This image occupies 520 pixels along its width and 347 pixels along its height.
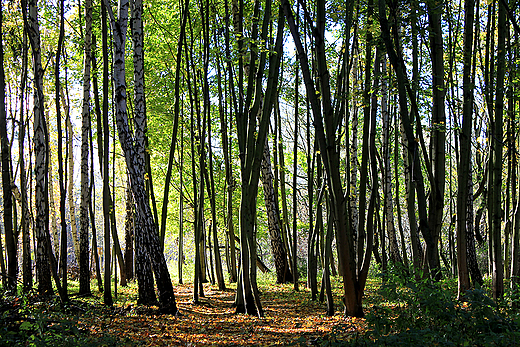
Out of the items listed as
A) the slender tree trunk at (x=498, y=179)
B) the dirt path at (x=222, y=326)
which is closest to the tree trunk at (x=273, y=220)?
the dirt path at (x=222, y=326)

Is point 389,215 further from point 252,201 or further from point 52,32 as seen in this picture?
point 52,32

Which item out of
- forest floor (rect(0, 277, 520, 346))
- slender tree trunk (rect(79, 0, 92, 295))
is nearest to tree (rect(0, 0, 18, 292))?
forest floor (rect(0, 277, 520, 346))

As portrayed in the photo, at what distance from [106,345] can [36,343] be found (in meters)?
0.69

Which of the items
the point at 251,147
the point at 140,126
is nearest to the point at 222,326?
the point at 251,147

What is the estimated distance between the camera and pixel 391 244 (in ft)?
38.2

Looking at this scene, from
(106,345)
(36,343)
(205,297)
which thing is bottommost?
(205,297)

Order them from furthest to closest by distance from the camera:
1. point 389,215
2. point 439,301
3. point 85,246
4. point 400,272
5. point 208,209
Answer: point 208,209 < point 389,215 < point 85,246 < point 400,272 < point 439,301

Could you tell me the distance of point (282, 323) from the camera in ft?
16.8

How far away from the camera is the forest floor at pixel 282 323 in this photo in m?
2.94

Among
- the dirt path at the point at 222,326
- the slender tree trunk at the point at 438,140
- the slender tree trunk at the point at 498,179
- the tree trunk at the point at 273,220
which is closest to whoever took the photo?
the dirt path at the point at 222,326

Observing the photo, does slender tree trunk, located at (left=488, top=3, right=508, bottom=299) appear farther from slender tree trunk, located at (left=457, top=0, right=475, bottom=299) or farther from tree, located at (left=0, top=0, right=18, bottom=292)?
tree, located at (left=0, top=0, right=18, bottom=292)

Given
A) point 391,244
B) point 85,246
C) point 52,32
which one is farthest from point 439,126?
point 52,32

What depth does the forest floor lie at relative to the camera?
9.66 ft

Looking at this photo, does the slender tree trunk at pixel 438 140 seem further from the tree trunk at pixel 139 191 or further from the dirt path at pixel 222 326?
the tree trunk at pixel 139 191
